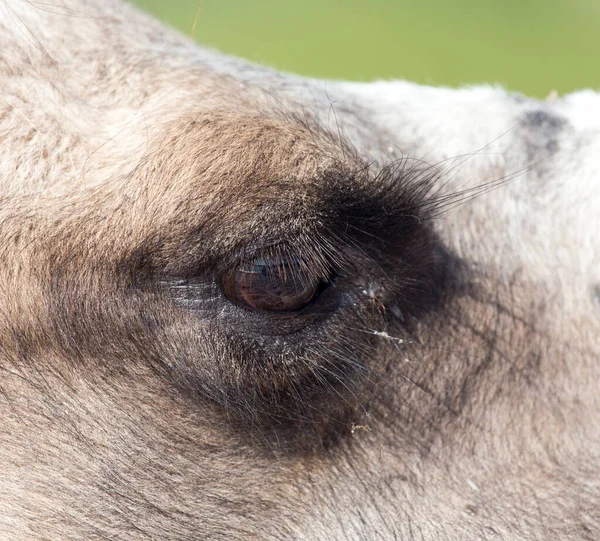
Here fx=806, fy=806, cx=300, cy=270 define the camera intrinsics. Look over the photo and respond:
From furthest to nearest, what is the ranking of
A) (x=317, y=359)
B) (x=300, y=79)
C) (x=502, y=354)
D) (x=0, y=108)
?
(x=300, y=79) → (x=502, y=354) → (x=317, y=359) → (x=0, y=108)

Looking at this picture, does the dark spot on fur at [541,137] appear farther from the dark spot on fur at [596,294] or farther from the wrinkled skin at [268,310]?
the dark spot on fur at [596,294]

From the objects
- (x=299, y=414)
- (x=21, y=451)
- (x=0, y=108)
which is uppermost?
(x=0, y=108)

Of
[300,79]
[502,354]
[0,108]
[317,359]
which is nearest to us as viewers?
[0,108]

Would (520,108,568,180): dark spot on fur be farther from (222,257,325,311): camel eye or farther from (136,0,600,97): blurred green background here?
(136,0,600,97): blurred green background

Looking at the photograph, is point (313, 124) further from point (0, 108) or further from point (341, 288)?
point (0, 108)

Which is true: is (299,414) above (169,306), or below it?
below

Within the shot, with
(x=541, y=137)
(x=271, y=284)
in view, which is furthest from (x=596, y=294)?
(x=271, y=284)

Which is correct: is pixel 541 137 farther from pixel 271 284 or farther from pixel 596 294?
pixel 271 284

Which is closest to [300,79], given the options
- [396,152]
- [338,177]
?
[396,152]
